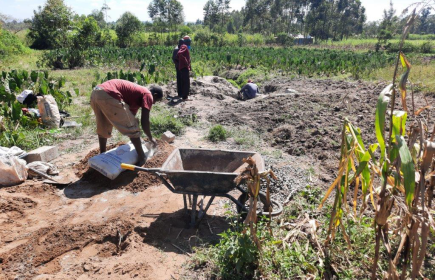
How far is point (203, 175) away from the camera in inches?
120

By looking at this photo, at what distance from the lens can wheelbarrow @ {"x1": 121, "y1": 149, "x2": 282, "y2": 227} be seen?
3.06 m

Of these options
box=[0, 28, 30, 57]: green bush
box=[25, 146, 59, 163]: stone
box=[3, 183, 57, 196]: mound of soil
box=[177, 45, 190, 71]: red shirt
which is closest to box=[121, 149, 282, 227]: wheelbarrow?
box=[3, 183, 57, 196]: mound of soil

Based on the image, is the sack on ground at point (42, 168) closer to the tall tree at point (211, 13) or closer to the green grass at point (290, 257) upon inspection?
the green grass at point (290, 257)

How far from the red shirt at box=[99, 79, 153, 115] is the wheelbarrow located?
975 mm

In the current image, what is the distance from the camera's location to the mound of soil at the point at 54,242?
2.81 meters

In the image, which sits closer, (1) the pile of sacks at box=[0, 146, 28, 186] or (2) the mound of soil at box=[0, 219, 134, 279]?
(2) the mound of soil at box=[0, 219, 134, 279]

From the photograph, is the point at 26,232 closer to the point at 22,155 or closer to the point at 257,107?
the point at 22,155

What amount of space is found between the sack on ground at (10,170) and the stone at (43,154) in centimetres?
51

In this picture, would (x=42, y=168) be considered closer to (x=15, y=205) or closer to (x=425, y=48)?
(x=15, y=205)

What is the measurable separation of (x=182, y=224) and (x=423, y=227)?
96.9 inches

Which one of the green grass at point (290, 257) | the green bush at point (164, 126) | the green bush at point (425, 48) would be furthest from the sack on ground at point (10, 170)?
the green bush at point (425, 48)

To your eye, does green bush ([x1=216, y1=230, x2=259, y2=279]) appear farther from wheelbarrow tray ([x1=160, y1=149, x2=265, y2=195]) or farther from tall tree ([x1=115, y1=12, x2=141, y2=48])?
tall tree ([x1=115, y1=12, x2=141, y2=48])

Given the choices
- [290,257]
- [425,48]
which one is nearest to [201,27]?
[425,48]

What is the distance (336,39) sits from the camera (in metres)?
53.8
